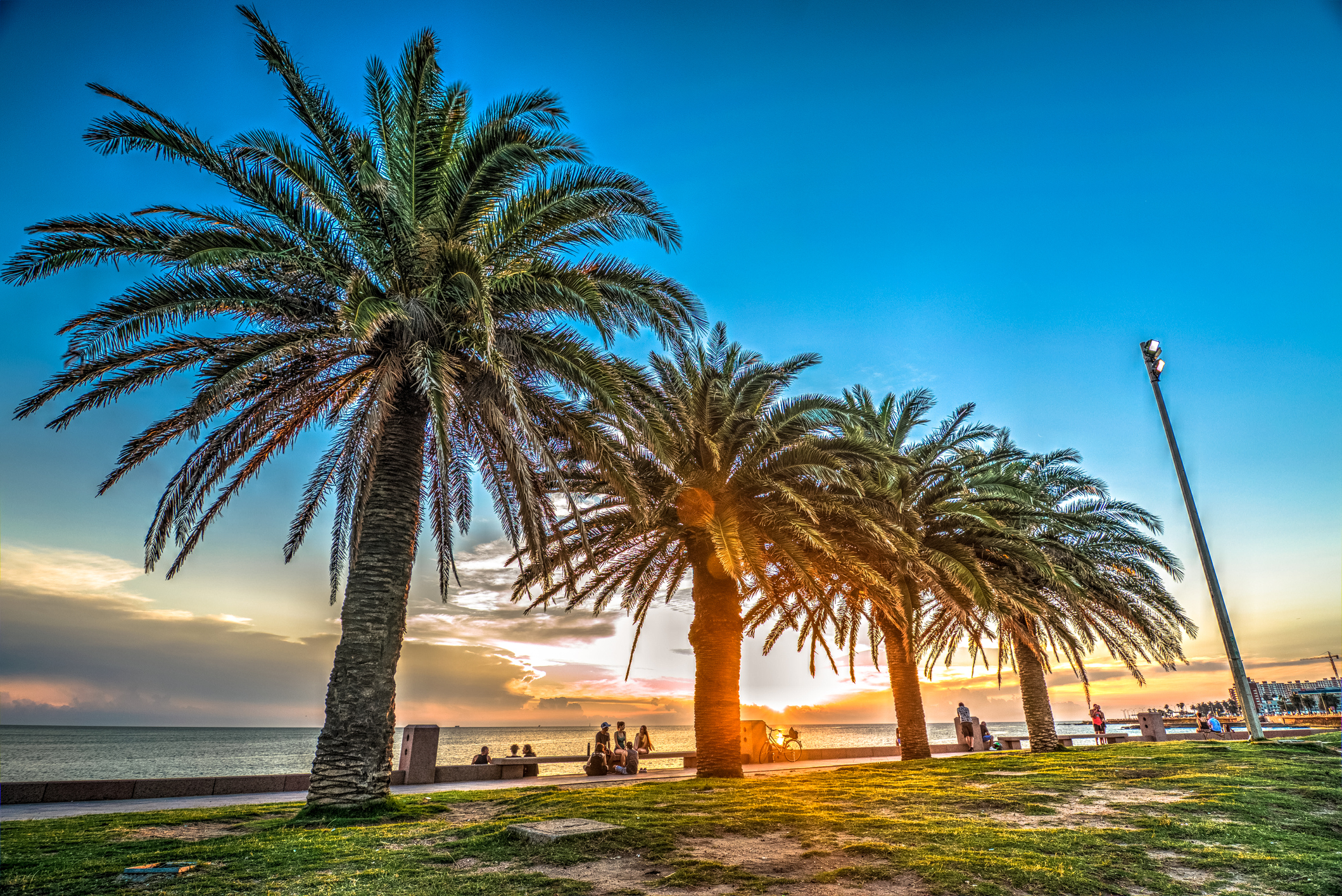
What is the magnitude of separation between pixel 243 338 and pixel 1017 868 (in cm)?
1239

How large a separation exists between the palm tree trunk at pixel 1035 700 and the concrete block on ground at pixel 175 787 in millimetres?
20415

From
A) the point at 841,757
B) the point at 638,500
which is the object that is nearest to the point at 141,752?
the point at 841,757

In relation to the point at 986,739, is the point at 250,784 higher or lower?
higher

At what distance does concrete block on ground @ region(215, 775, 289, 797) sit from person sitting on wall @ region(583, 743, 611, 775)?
22.1ft

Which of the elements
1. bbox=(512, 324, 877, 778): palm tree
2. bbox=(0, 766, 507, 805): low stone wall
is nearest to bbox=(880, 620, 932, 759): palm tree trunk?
bbox=(512, 324, 877, 778): palm tree

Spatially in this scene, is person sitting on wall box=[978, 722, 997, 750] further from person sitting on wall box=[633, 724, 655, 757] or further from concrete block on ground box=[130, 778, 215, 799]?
concrete block on ground box=[130, 778, 215, 799]

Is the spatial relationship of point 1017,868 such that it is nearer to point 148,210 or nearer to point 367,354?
point 367,354

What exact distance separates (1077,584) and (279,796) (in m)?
18.9

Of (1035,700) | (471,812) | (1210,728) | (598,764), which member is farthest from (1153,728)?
(471,812)

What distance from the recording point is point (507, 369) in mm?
9797

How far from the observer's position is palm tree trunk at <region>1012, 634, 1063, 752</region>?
20.2m

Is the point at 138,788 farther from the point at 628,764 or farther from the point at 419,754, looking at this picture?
the point at 628,764

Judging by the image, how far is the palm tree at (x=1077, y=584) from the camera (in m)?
18.2

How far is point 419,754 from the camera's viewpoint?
14258mm
